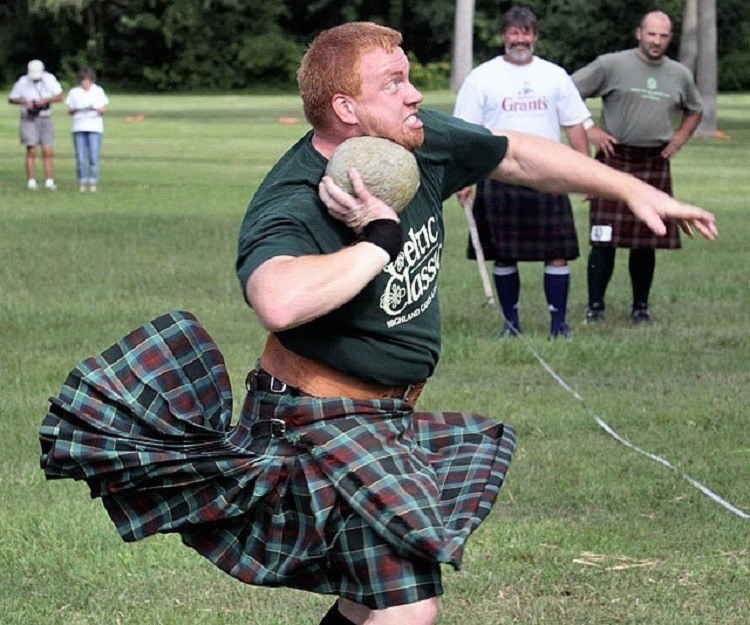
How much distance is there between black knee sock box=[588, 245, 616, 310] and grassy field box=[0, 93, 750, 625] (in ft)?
0.54

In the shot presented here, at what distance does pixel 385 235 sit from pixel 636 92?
24.9 ft

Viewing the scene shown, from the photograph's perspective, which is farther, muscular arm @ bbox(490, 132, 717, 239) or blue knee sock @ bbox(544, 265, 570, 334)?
blue knee sock @ bbox(544, 265, 570, 334)

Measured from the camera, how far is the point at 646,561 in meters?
5.44

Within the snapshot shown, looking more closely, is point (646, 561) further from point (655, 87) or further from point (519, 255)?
point (655, 87)

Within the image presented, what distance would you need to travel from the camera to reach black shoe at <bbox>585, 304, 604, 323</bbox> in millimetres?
10930

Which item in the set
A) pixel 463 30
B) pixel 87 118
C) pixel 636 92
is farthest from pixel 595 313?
pixel 463 30

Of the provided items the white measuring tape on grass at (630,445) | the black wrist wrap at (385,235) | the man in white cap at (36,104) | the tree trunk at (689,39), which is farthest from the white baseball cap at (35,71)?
the tree trunk at (689,39)

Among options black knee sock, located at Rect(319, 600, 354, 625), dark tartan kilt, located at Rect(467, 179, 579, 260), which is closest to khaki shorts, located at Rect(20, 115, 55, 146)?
dark tartan kilt, located at Rect(467, 179, 579, 260)

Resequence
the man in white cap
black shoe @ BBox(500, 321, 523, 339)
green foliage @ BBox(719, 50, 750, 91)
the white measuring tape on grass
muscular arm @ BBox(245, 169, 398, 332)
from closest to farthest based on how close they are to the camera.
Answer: muscular arm @ BBox(245, 169, 398, 332)
the white measuring tape on grass
black shoe @ BBox(500, 321, 523, 339)
the man in white cap
green foliage @ BBox(719, 50, 750, 91)

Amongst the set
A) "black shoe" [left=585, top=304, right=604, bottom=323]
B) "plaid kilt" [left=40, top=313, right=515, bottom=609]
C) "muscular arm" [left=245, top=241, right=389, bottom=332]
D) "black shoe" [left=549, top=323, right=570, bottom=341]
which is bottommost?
"black shoe" [left=585, top=304, right=604, bottom=323]

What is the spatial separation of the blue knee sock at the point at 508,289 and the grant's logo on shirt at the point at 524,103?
1.01 meters

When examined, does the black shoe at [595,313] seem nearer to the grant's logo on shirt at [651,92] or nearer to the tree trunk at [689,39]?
the grant's logo on shirt at [651,92]

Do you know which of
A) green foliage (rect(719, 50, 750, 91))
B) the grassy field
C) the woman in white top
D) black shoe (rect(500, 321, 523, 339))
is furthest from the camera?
green foliage (rect(719, 50, 750, 91))

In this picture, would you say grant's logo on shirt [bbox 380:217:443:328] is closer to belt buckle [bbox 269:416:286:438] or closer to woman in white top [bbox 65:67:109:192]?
belt buckle [bbox 269:416:286:438]
